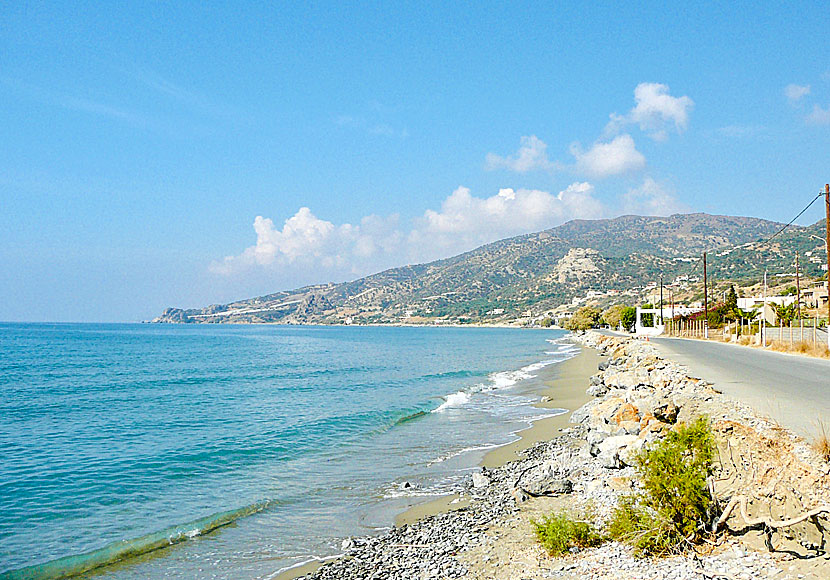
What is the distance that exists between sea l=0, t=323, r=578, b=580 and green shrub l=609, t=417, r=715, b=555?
5.08 meters

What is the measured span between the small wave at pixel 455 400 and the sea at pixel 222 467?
0.10m

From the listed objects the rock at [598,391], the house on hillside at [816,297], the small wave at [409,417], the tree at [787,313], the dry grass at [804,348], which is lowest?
the small wave at [409,417]

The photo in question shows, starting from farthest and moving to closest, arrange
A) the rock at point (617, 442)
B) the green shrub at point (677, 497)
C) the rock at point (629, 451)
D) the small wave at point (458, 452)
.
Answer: the small wave at point (458, 452), the rock at point (617, 442), the rock at point (629, 451), the green shrub at point (677, 497)

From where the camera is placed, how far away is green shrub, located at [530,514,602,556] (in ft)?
23.2

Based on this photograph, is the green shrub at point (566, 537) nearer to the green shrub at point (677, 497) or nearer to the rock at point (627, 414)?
the green shrub at point (677, 497)

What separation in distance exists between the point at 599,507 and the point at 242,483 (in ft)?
28.4

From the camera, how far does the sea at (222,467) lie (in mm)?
9875

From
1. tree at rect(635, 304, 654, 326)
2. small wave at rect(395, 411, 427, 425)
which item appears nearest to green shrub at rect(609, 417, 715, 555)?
small wave at rect(395, 411, 427, 425)

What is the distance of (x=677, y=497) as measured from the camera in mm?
6281

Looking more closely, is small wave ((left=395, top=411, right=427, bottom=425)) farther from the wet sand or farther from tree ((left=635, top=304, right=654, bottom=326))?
tree ((left=635, top=304, right=654, bottom=326))

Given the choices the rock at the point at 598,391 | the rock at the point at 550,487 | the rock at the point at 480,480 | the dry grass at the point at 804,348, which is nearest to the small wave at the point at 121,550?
the rock at the point at 480,480

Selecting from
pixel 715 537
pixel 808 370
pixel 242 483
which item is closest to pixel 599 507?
pixel 715 537

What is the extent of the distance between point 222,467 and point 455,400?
46.2 feet

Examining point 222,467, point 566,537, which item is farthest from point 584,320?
point 566,537
